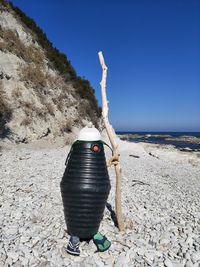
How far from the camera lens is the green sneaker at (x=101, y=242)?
4.72m

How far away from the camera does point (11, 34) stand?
20.1 metres

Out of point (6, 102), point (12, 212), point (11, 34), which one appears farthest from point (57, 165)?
point (11, 34)

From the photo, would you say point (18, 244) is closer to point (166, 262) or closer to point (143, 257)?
point (143, 257)

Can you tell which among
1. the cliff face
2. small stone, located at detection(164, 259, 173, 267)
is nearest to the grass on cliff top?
the cliff face

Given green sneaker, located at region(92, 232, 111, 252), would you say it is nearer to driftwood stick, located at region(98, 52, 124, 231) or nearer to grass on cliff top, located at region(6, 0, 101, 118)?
driftwood stick, located at region(98, 52, 124, 231)

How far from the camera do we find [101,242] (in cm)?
477

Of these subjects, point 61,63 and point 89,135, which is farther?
point 61,63

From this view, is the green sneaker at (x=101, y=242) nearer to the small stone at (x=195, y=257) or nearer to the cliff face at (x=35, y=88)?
the small stone at (x=195, y=257)

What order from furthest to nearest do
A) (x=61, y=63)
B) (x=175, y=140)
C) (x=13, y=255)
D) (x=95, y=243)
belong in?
(x=175, y=140) → (x=61, y=63) → (x=95, y=243) → (x=13, y=255)

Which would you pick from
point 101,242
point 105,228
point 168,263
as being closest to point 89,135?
point 101,242

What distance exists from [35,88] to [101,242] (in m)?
15.3

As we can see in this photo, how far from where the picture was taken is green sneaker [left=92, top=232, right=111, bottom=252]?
15.5ft

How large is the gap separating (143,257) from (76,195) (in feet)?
4.98

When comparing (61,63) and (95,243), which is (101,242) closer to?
(95,243)
